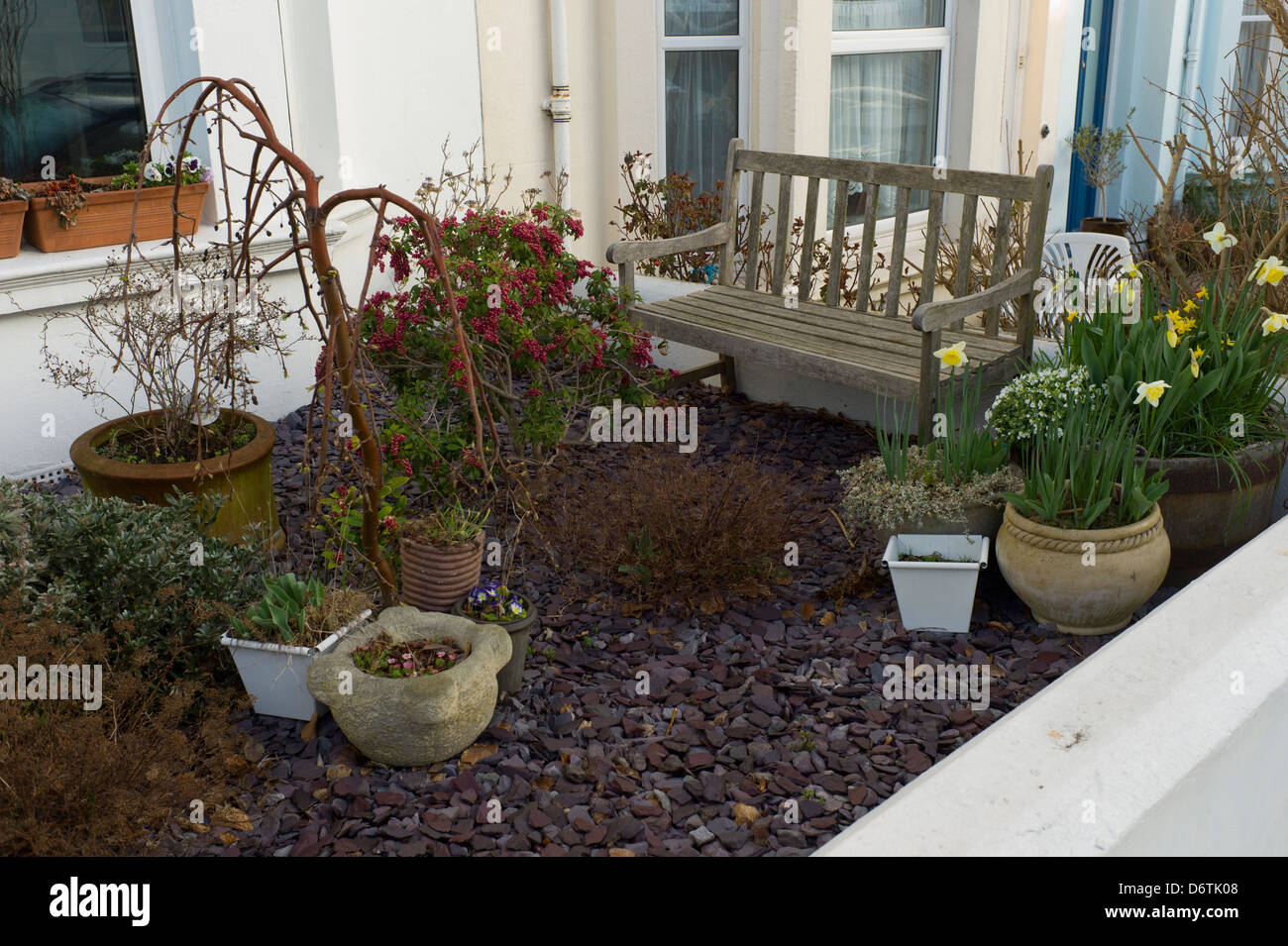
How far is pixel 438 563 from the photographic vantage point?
321 centimetres

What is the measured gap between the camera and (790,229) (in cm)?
646

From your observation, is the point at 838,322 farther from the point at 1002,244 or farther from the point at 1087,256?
the point at 1087,256

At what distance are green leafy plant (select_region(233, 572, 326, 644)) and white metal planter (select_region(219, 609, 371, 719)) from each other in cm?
4

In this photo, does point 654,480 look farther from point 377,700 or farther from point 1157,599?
point 1157,599

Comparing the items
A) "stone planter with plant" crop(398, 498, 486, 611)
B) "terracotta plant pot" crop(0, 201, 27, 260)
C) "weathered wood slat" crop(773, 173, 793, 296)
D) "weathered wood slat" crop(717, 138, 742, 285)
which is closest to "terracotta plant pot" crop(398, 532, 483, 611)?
"stone planter with plant" crop(398, 498, 486, 611)

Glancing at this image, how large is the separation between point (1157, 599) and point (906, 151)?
173 inches

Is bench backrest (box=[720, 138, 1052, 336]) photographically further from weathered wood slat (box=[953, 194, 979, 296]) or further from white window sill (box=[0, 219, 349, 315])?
white window sill (box=[0, 219, 349, 315])

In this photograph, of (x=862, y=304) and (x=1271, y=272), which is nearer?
(x=1271, y=272)

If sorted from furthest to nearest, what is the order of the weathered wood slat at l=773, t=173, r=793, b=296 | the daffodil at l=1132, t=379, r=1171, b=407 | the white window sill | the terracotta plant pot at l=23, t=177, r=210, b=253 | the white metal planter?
1. the weathered wood slat at l=773, t=173, r=793, b=296
2. the terracotta plant pot at l=23, t=177, r=210, b=253
3. the white window sill
4. the daffodil at l=1132, t=379, r=1171, b=407
5. the white metal planter

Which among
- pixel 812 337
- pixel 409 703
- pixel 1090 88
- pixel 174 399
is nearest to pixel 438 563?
pixel 409 703

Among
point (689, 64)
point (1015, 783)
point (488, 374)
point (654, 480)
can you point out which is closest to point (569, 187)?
point (689, 64)

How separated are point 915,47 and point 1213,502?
4.42 metres

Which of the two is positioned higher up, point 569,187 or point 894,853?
point 569,187

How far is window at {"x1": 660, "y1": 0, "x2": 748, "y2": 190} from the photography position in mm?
6320
